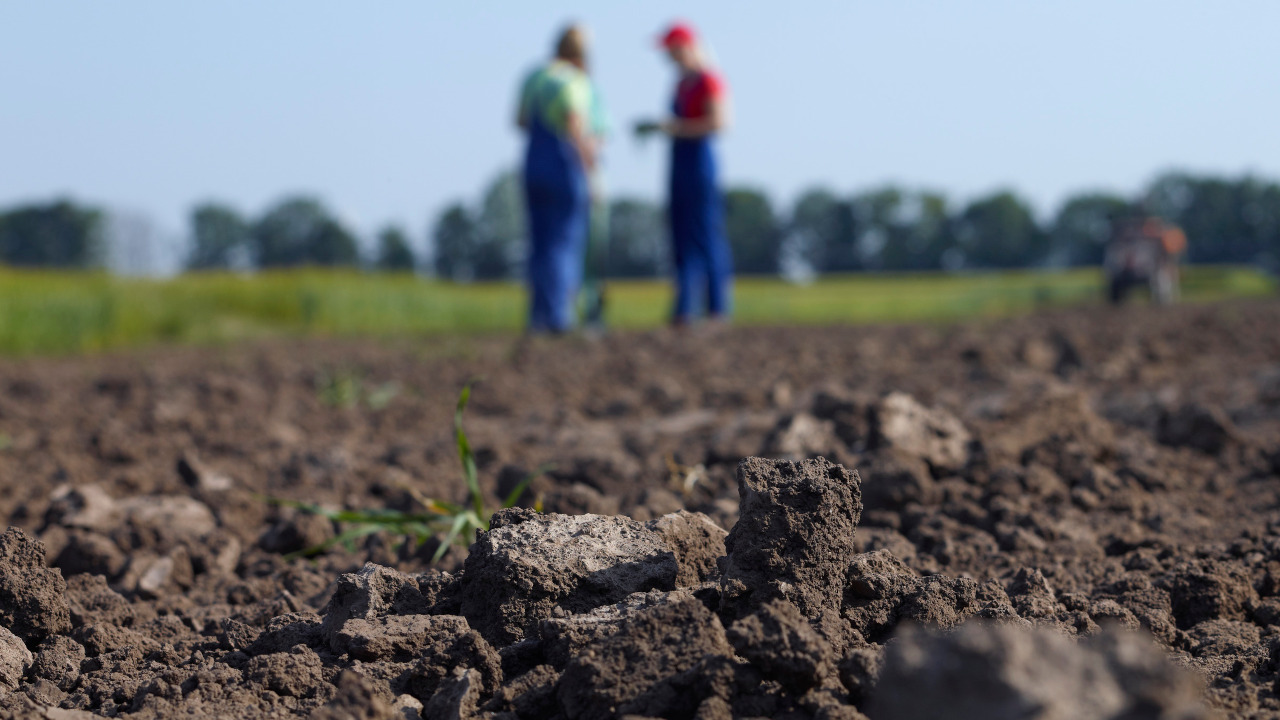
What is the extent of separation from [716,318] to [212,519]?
6.21m

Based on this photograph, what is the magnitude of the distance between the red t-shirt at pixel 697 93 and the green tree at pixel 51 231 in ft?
150

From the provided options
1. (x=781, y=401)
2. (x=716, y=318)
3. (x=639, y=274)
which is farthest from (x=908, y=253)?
(x=781, y=401)

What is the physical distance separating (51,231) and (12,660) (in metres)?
55.5

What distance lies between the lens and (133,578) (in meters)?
2.18

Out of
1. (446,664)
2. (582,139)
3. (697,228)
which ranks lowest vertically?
(446,664)

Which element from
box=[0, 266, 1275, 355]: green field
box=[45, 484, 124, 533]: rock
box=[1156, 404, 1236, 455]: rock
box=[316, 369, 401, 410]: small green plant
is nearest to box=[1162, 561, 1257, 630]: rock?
box=[1156, 404, 1236, 455]: rock

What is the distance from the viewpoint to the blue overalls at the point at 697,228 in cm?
822

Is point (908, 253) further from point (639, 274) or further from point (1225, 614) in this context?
point (1225, 614)

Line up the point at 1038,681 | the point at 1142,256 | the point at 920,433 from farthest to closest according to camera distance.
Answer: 1. the point at 1142,256
2. the point at 920,433
3. the point at 1038,681

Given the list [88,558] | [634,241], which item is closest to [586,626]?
[88,558]

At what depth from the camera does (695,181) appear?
825cm

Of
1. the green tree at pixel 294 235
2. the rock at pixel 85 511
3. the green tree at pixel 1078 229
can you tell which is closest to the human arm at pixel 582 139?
the rock at pixel 85 511

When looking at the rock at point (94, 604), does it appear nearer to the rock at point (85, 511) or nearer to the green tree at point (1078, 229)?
the rock at point (85, 511)

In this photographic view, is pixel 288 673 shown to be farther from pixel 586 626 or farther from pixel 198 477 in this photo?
pixel 198 477
